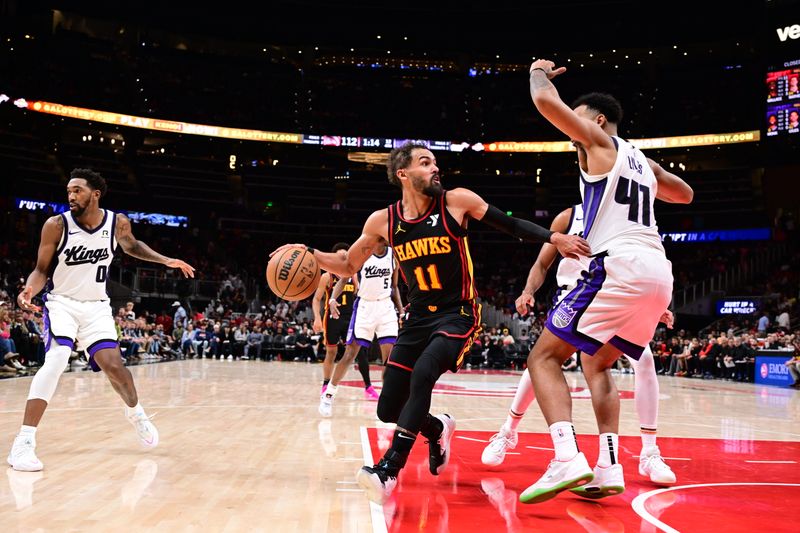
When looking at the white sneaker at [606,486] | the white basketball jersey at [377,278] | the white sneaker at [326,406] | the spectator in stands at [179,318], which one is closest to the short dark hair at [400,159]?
the white sneaker at [606,486]

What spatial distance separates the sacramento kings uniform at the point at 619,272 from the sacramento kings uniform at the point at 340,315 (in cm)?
556

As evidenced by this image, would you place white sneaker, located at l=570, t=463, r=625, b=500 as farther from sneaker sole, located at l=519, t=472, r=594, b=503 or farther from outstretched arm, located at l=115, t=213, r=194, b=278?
outstretched arm, located at l=115, t=213, r=194, b=278

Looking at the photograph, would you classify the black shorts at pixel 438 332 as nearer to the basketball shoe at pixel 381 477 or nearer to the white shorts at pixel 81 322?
the basketball shoe at pixel 381 477

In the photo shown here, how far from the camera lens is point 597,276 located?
3.92 m

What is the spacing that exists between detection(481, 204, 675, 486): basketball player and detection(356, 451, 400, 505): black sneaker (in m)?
1.29

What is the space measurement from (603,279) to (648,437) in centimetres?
157

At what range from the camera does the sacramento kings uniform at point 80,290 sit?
17.3ft

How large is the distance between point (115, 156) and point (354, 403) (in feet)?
96.2

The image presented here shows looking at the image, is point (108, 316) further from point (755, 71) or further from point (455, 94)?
point (455, 94)

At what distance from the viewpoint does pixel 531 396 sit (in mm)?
5305

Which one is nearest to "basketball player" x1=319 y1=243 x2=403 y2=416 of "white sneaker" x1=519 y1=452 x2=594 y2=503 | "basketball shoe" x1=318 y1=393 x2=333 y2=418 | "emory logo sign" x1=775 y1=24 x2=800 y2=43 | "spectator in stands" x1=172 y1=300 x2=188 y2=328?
"basketball shoe" x1=318 y1=393 x2=333 y2=418

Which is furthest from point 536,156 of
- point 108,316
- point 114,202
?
point 108,316

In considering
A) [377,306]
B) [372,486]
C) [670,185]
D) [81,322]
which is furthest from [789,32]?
[372,486]

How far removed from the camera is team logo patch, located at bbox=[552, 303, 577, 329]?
393 cm
